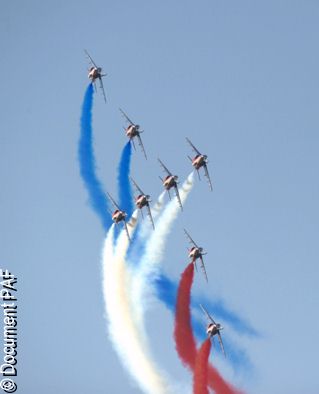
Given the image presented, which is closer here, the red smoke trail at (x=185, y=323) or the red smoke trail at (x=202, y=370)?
the red smoke trail at (x=202, y=370)

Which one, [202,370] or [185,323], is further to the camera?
[185,323]

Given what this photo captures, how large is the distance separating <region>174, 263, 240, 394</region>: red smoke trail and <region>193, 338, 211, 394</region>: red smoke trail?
2.02ft

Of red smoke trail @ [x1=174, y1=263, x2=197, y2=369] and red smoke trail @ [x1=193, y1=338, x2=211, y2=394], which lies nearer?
red smoke trail @ [x1=193, y1=338, x2=211, y2=394]

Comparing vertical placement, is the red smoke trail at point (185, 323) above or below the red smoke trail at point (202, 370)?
above

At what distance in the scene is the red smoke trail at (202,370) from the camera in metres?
158

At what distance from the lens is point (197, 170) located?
17175 cm

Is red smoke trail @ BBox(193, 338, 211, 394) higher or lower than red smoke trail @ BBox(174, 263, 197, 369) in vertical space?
lower

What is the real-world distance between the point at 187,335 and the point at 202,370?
16.5 ft

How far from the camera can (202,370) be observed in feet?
528

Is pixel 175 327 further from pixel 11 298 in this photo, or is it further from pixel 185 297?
pixel 11 298

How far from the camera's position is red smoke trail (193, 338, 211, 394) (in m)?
158

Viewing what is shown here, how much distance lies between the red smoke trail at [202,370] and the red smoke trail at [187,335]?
62 cm

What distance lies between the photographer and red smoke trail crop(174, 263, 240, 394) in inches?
6358

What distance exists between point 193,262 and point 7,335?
2933 centimetres
